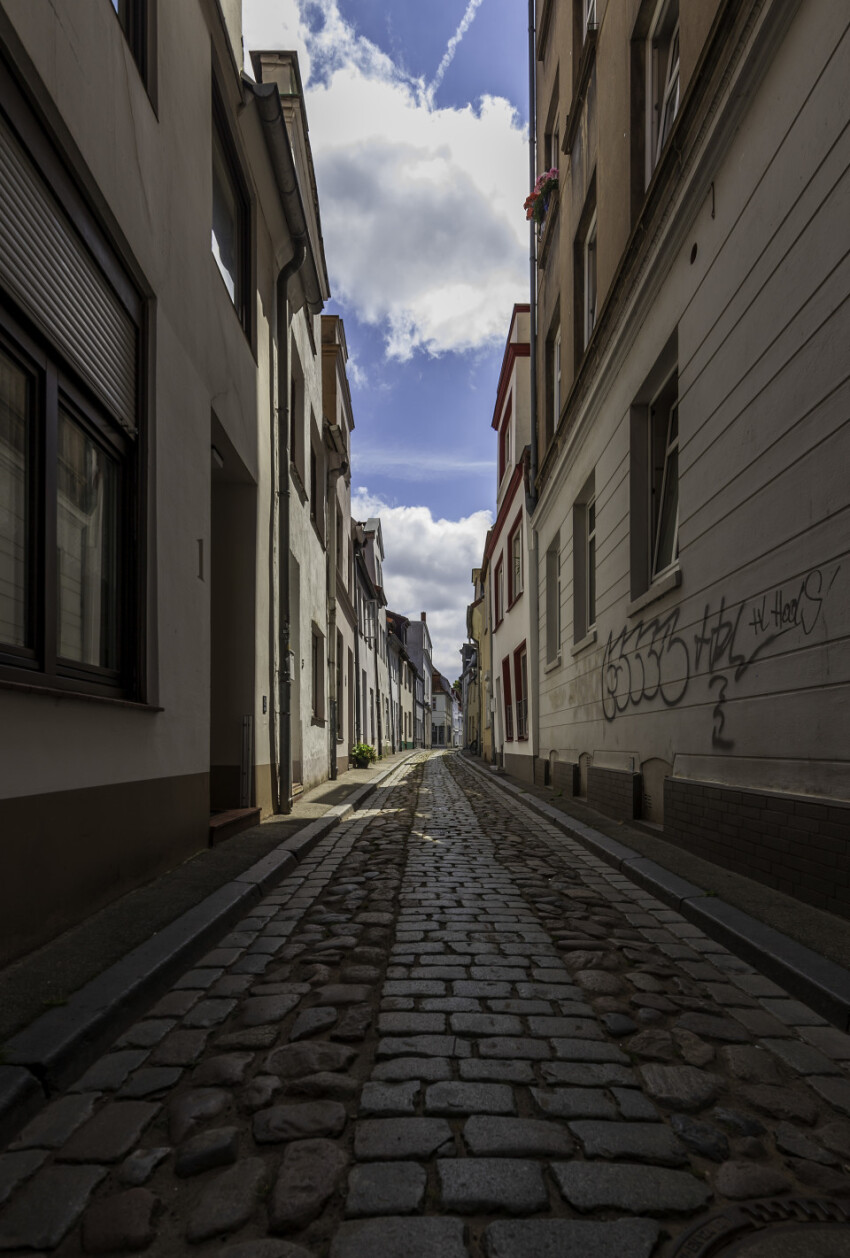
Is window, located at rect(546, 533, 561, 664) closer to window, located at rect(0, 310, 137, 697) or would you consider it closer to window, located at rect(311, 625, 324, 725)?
window, located at rect(311, 625, 324, 725)

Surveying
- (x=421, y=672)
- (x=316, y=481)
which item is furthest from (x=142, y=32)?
(x=421, y=672)

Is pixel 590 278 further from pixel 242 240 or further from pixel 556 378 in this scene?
pixel 242 240

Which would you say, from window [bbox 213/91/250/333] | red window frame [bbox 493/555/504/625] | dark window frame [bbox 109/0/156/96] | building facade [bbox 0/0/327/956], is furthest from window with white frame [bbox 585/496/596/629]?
red window frame [bbox 493/555/504/625]

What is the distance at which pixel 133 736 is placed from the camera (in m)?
4.92

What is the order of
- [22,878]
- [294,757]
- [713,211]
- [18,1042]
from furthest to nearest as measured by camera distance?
[294,757] → [713,211] → [22,878] → [18,1042]

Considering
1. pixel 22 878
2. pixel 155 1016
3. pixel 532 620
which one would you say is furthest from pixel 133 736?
pixel 532 620

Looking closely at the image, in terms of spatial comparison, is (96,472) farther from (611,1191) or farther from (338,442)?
(338,442)

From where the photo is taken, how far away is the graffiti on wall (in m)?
4.68

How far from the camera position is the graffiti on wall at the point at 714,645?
468 centimetres

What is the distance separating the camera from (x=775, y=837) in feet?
15.9

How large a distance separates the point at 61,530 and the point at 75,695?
910 millimetres

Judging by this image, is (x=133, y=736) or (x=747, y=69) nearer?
(x=133, y=736)

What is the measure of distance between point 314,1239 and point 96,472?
406 centimetres

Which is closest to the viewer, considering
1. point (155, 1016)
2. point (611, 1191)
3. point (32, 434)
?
point (611, 1191)
